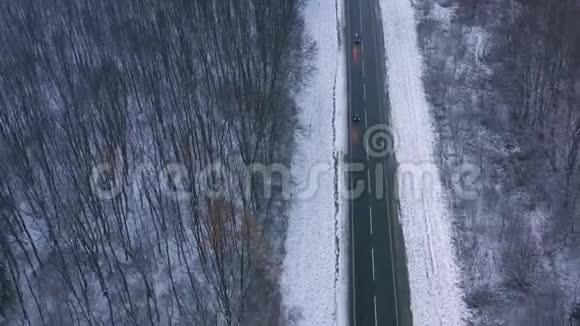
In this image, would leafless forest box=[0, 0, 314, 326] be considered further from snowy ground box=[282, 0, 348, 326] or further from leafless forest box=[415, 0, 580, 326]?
leafless forest box=[415, 0, 580, 326]

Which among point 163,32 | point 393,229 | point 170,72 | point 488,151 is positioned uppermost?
point 163,32

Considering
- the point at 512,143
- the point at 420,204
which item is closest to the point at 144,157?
the point at 420,204

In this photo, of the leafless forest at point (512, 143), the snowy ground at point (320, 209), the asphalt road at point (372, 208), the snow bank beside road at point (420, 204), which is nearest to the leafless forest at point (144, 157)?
the snowy ground at point (320, 209)

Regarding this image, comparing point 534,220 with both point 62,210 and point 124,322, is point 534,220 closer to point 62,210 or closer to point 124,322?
point 124,322

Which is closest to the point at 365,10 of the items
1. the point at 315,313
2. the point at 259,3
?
the point at 259,3

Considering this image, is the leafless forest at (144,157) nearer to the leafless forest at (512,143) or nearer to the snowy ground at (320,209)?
the snowy ground at (320,209)
